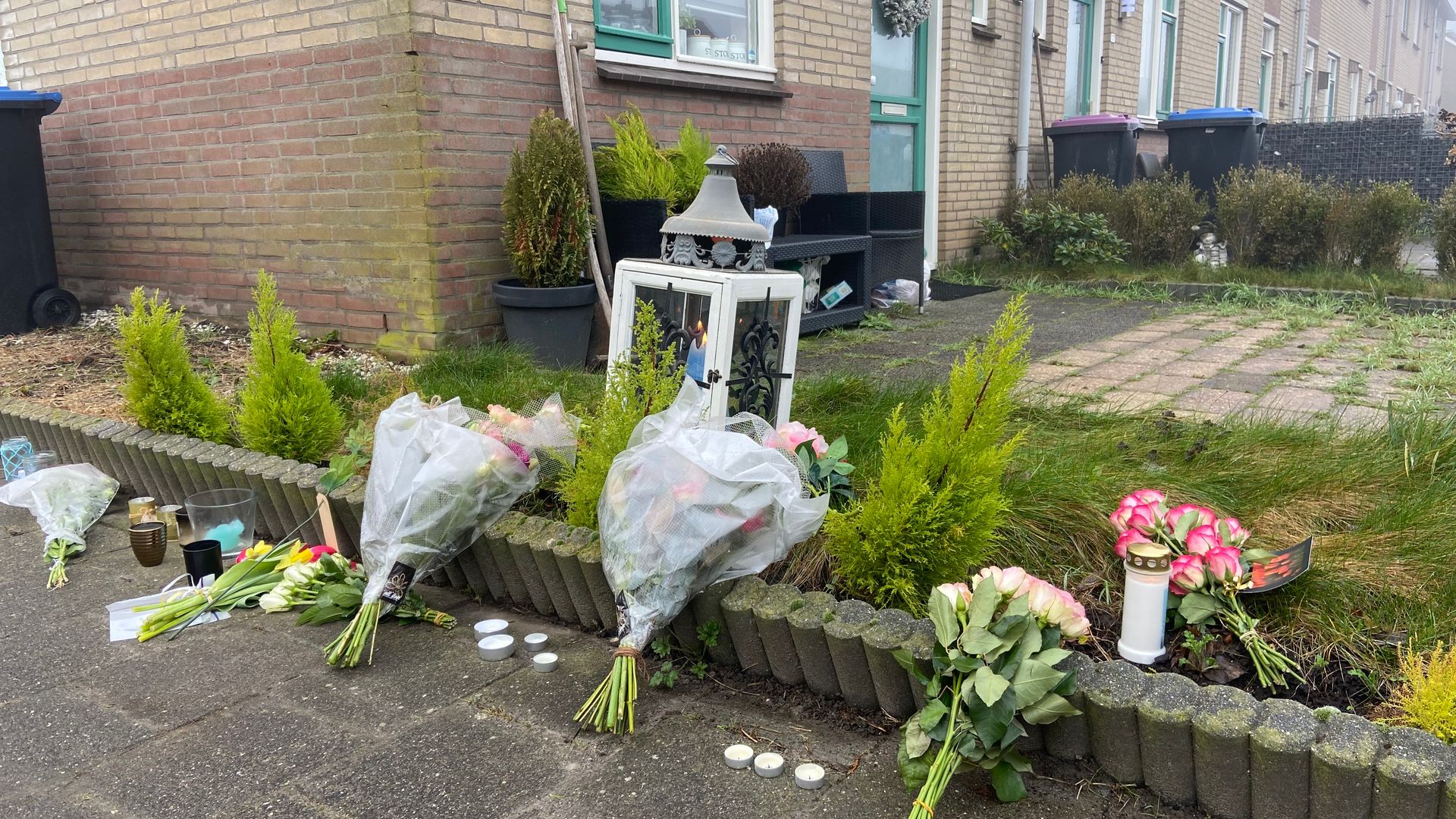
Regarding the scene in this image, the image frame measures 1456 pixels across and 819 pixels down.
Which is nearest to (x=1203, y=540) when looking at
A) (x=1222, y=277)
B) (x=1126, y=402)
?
(x=1126, y=402)

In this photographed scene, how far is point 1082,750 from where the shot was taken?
182 cm

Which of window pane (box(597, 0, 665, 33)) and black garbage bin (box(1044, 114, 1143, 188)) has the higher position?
window pane (box(597, 0, 665, 33))

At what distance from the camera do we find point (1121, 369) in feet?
16.0

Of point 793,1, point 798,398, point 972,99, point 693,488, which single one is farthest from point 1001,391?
point 972,99

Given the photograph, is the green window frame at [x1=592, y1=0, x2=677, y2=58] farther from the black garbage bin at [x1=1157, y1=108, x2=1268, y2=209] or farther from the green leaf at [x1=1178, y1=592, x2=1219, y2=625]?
the black garbage bin at [x1=1157, y1=108, x2=1268, y2=209]

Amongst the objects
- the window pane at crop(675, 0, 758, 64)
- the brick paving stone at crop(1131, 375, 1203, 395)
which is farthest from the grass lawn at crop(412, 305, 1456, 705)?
the window pane at crop(675, 0, 758, 64)

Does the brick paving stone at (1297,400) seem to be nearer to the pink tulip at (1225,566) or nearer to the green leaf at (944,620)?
the pink tulip at (1225,566)

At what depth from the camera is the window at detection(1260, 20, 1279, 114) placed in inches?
696

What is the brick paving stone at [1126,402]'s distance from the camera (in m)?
3.72

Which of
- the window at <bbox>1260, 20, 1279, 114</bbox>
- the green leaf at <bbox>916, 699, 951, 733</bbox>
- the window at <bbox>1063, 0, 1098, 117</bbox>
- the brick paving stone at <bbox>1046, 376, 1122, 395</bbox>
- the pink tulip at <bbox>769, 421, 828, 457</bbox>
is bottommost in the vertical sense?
the green leaf at <bbox>916, 699, 951, 733</bbox>

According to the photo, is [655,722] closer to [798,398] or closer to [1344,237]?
[798,398]

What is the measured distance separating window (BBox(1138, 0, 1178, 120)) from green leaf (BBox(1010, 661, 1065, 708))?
1250 centimetres

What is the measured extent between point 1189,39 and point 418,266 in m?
12.5

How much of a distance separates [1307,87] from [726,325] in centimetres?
2283
